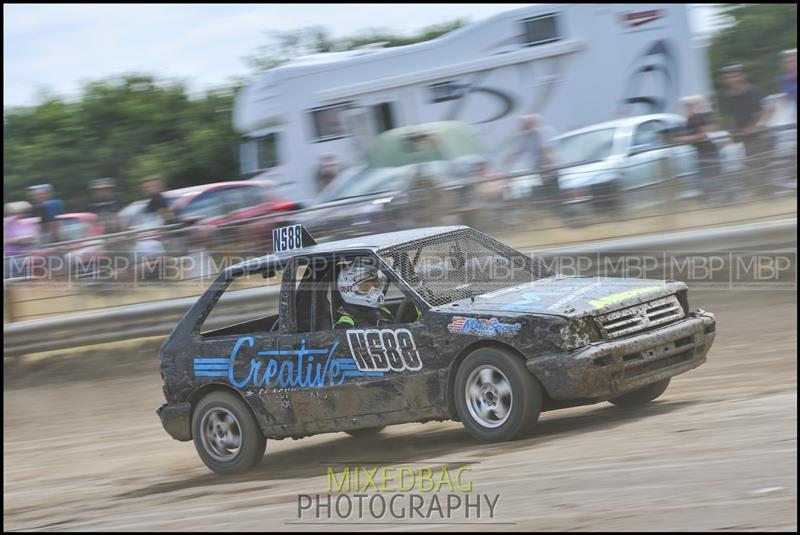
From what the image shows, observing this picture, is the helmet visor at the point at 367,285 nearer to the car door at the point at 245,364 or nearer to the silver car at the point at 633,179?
the car door at the point at 245,364

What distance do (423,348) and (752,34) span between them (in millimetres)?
20648

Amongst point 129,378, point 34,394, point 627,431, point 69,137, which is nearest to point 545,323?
point 627,431

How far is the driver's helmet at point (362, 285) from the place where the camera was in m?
7.20

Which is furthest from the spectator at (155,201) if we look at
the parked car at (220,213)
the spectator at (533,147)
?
the spectator at (533,147)

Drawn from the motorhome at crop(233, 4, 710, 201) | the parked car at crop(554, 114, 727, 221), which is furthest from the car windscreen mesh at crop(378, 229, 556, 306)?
the motorhome at crop(233, 4, 710, 201)

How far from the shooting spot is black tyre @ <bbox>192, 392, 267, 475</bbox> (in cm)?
764

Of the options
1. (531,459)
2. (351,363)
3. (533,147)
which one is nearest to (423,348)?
(351,363)

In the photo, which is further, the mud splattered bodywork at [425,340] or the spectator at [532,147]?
the spectator at [532,147]

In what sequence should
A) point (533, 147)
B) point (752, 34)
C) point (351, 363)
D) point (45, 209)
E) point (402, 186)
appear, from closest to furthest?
point (351, 363), point (402, 186), point (45, 209), point (533, 147), point (752, 34)

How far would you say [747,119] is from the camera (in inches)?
481

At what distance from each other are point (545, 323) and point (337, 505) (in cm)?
157

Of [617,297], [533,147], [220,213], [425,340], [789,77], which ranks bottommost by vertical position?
[425,340]

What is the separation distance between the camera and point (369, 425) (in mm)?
7070

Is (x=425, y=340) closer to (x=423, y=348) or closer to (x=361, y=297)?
(x=423, y=348)
